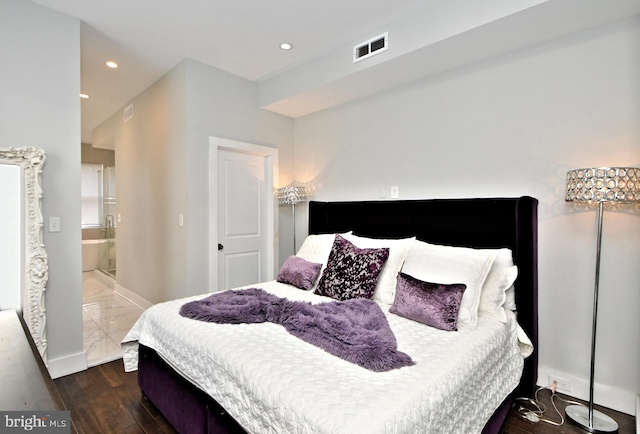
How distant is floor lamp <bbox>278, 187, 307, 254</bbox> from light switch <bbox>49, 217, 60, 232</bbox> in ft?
6.89

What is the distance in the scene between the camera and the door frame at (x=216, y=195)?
3412mm

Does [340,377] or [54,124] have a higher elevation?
[54,124]

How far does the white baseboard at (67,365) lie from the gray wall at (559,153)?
10.1ft

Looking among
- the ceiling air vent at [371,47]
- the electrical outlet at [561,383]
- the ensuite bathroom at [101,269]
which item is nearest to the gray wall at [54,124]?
the ensuite bathroom at [101,269]

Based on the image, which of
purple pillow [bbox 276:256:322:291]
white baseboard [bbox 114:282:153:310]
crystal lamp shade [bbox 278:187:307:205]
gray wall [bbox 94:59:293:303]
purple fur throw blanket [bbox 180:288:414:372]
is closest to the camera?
purple fur throw blanket [bbox 180:288:414:372]

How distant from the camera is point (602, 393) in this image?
215cm

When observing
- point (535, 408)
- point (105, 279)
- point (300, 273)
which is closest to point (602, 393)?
point (535, 408)

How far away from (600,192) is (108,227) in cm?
689

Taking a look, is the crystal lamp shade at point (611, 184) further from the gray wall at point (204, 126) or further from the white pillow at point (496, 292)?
the gray wall at point (204, 126)

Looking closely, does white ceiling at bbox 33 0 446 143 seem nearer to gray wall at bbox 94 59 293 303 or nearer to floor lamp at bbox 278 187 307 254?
gray wall at bbox 94 59 293 303

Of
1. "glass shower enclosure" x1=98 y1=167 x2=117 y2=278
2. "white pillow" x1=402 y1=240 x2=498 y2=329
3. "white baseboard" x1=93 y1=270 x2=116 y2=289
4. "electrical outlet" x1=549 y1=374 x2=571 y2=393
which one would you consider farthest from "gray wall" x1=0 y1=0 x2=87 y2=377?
"electrical outlet" x1=549 y1=374 x2=571 y2=393

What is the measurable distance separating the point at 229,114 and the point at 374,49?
1.67 m

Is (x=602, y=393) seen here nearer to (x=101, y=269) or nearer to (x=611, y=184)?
(x=611, y=184)

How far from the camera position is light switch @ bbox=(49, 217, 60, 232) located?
2479mm
